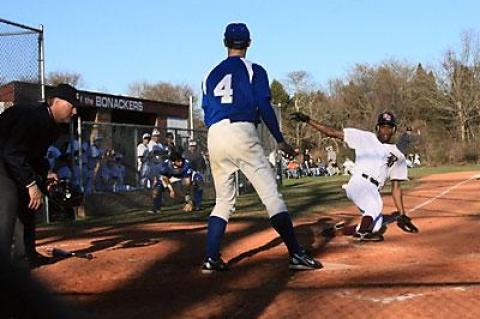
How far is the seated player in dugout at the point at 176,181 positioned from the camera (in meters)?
14.9

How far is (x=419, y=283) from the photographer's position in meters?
4.97

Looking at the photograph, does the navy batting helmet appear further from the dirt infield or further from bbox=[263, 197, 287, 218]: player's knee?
bbox=[263, 197, 287, 218]: player's knee

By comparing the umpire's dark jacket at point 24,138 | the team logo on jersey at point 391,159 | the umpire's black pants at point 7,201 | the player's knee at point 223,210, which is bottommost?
the player's knee at point 223,210

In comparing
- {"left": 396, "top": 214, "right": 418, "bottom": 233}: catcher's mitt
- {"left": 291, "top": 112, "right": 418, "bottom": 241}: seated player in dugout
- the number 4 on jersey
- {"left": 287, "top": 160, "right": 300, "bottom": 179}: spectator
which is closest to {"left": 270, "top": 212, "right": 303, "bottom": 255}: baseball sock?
the number 4 on jersey

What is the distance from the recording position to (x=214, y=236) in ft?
19.0

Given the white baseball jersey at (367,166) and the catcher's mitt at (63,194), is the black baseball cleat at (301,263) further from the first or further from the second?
the catcher's mitt at (63,194)

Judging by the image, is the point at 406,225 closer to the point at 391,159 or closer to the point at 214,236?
the point at 391,159

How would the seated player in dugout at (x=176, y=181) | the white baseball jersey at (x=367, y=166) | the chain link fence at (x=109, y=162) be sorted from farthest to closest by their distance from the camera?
1. the seated player in dugout at (x=176, y=181)
2. the chain link fence at (x=109, y=162)
3. the white baseball jersey at (x=367, y=166)

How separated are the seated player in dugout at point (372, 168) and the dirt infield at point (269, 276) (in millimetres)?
233

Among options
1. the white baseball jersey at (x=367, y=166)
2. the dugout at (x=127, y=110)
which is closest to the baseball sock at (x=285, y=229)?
the white baseball jersey at (x=367, y=166)

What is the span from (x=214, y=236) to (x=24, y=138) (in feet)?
5.79

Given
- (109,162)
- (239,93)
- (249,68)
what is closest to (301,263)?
(239,93)

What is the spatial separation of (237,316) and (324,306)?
1.89 feet

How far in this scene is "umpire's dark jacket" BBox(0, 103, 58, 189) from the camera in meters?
5.09
